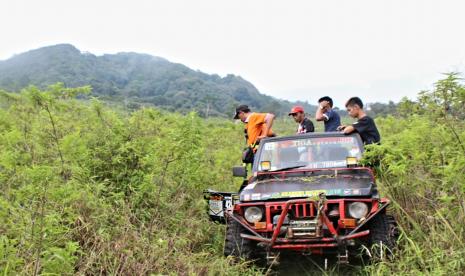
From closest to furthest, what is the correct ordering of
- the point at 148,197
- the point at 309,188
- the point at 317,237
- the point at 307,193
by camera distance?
the point at 317,237, the point at 307,193, the point at 309,188, the point at 148,197

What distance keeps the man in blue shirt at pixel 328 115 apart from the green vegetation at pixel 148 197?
101 cm

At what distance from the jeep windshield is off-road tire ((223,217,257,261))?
1063 millimetres

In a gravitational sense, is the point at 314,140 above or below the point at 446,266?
above

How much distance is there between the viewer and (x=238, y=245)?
4.86 metres

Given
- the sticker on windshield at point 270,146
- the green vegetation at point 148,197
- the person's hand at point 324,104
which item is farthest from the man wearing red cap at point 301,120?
the sticker on windshield at point 270,146

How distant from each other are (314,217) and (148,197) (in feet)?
7.10

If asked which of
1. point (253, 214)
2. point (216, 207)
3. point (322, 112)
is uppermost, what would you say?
point (322, 112)

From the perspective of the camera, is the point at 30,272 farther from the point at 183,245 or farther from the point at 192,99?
the point at 192,99

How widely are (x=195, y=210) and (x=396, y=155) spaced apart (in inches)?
109

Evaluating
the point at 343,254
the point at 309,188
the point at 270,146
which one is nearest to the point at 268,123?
the point at 270,146

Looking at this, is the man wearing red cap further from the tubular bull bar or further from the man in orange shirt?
the tubular bull bar

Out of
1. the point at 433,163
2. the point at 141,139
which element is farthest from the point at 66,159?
the point at 433,163

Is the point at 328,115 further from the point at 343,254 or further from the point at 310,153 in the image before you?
the point at 343,254

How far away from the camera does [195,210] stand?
20.4 ft
